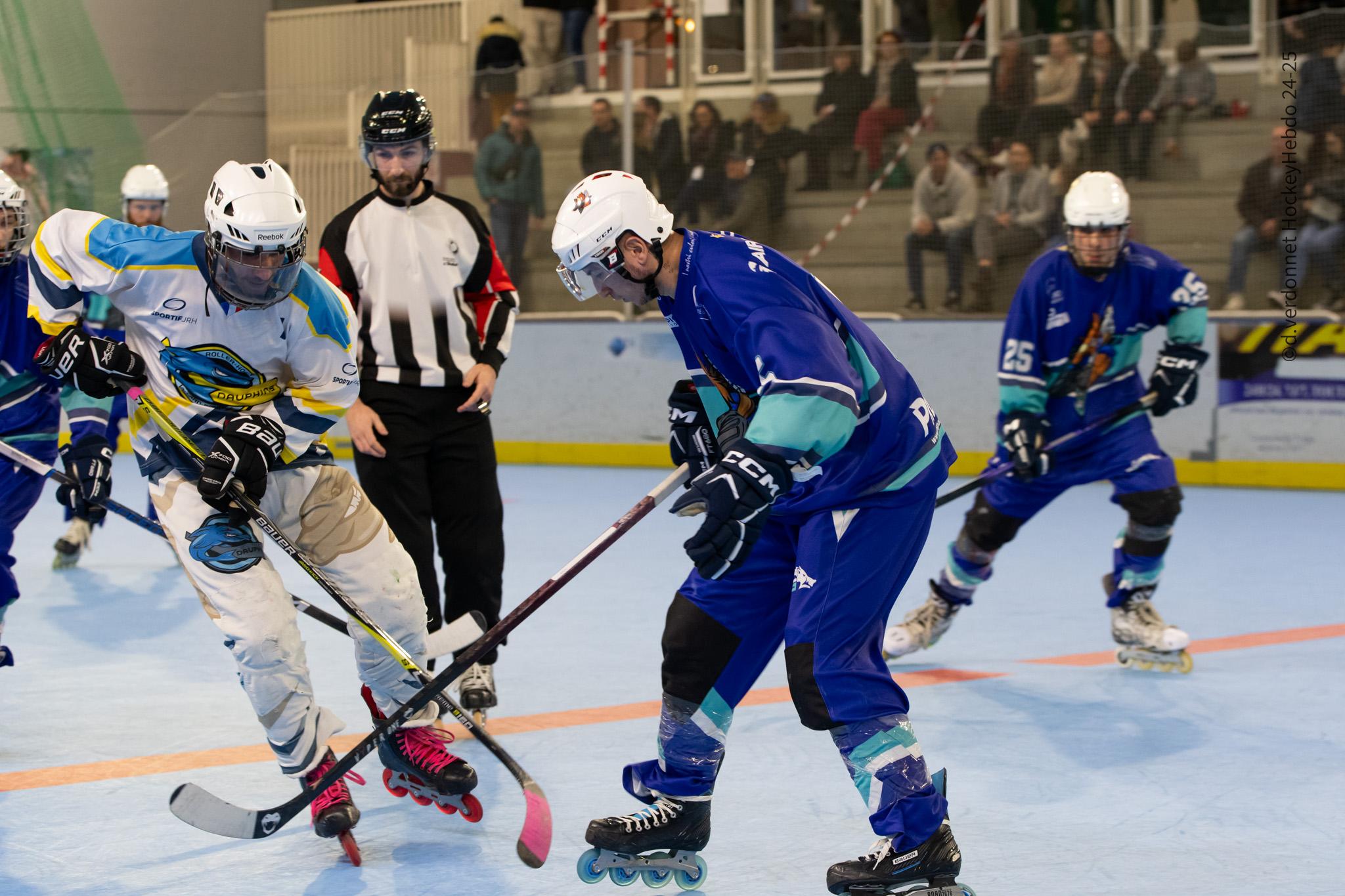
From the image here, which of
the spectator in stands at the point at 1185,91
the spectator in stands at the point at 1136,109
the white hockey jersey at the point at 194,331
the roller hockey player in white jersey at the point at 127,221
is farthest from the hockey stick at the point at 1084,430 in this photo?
the spectator in stands at the point at 1185,91

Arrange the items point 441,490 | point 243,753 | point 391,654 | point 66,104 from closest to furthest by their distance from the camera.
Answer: point 391,654
point 243,753
point 441,490
point 66,104

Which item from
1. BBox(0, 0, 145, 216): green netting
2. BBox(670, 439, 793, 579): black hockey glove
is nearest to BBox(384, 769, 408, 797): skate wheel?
BBox(670, 439, 793, 579): black hockey glove

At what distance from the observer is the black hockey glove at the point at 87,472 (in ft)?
14.0

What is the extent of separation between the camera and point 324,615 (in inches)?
145

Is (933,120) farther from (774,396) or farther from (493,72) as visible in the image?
(774,396)

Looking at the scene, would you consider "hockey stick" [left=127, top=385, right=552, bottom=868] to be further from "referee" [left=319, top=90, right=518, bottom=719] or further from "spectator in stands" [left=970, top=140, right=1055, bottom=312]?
"spectator in stands" [left=970, top=140, right=1055, bottom=312]

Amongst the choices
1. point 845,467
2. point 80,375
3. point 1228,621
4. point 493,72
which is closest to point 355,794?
point 80,375

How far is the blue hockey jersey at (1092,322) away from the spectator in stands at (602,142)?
5.50 metres

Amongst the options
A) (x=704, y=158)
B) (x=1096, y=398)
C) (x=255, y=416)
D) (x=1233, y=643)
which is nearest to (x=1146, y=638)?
(x=1233, y=643)

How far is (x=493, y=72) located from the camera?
10.4 metres

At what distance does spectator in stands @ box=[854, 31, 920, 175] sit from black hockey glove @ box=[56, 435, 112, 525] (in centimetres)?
638

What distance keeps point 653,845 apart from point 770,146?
24.3 ft

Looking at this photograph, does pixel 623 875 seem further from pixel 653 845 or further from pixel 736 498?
pixel 736 498

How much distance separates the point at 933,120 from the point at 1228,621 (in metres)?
5.02
